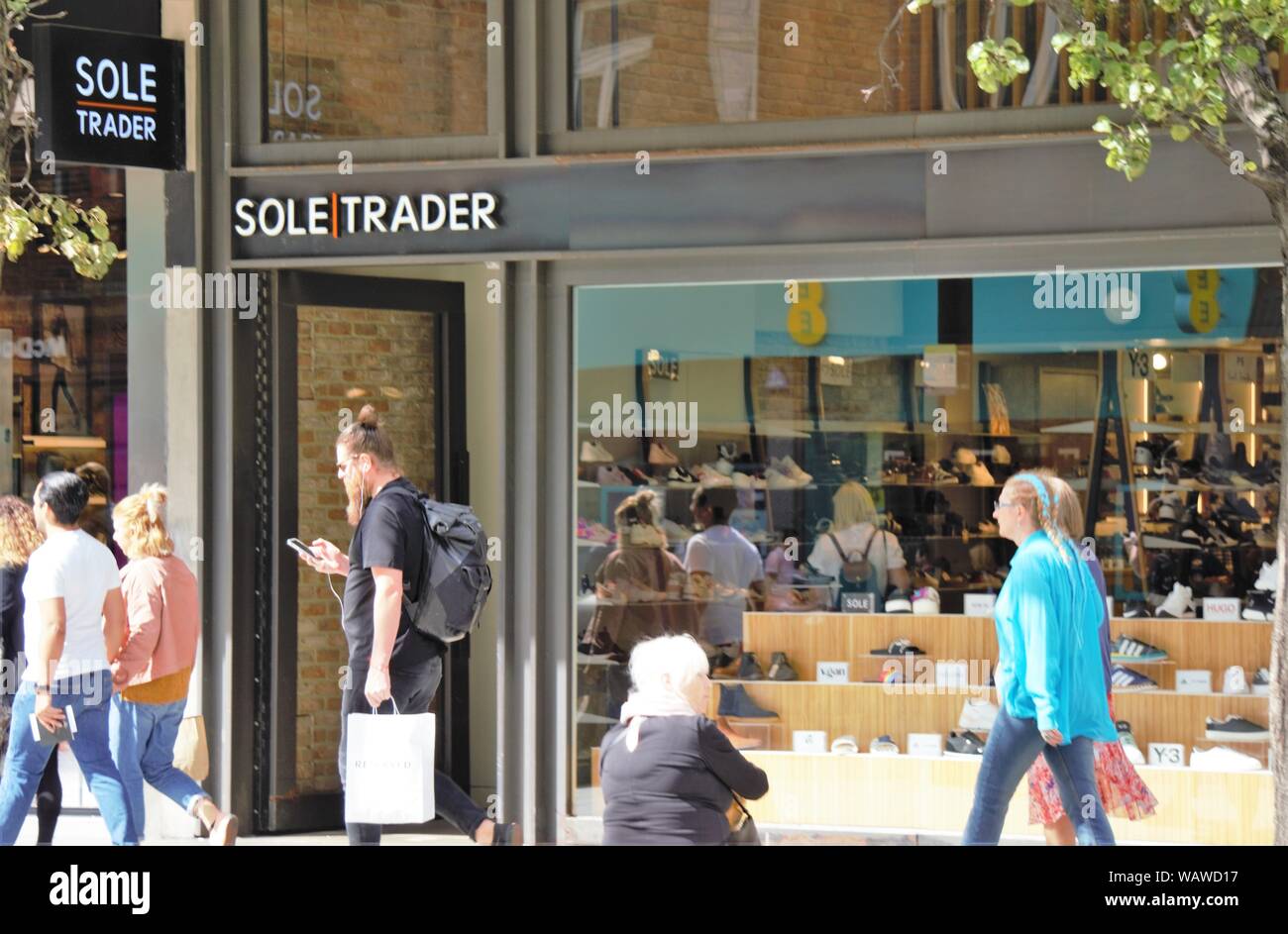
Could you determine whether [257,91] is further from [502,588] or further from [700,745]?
[700,745]

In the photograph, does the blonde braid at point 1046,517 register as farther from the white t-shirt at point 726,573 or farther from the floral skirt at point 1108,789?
the white t-shirt at point 726,573

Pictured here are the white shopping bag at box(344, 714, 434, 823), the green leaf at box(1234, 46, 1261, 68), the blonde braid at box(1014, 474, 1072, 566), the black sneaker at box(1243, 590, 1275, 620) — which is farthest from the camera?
the black sneaker at box(1243, 590, 1275, 620)

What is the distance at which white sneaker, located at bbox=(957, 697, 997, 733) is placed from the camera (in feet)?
27.6

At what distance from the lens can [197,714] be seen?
9039mm

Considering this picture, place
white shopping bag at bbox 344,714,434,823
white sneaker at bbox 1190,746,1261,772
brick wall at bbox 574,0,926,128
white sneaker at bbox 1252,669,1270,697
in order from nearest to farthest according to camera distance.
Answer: white shopping bag at bbox 344,714,434,823 → white sneaker at bbox 1190,746,1261,772 → white sneaker at bbox 1252,669,1270,697 → brick wall at bbox 574,0,926,128

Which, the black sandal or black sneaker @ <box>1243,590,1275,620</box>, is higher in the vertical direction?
black sneaker @ <box>1243,590,1275,620</box>

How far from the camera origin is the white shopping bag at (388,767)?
7.29 metres

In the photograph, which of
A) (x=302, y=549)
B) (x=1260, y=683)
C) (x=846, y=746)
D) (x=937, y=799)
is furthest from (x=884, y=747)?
(x=302, y=549)

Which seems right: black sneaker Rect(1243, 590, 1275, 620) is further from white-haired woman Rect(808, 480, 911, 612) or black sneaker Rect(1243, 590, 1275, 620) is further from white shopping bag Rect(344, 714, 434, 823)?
white shopping bag Rect(344, 714, 434, 823)

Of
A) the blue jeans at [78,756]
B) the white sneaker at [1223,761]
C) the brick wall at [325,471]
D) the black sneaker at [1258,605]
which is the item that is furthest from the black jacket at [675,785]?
the brick wall at [325,471]

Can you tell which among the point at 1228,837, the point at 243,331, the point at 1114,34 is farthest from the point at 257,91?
the point at 1228,837

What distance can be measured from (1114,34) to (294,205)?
426cm

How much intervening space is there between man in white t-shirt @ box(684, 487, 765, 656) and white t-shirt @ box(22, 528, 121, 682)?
2.93m

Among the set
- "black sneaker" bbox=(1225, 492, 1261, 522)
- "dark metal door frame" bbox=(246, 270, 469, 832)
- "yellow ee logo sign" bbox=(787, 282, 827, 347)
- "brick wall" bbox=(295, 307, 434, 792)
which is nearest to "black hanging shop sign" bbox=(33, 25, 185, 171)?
"dark metal door frame" bbox=(246, 270, 469, 832)
